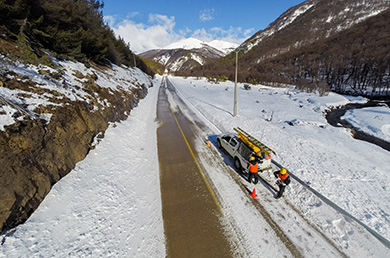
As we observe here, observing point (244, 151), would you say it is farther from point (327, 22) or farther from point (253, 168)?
point (327, 22)

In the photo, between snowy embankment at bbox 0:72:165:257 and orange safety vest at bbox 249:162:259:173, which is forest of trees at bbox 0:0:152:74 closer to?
snowy embankment at bbox 0:72:165:257

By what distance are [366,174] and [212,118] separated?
11.8 meters

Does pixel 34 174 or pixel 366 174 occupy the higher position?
pixel 34 174

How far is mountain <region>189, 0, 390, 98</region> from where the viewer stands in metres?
58.3

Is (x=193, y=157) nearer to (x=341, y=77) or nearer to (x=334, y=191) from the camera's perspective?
(x=334, y=191)

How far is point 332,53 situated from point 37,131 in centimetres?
11478

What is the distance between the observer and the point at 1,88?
6598 mm

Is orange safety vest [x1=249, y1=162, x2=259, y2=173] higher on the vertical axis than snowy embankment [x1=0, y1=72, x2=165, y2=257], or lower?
higher

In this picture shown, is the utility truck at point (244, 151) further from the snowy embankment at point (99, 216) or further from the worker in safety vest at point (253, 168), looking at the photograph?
the snowy embankment at point (99, 216)

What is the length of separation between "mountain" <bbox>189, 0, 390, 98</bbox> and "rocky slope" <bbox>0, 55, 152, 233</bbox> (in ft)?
43.2

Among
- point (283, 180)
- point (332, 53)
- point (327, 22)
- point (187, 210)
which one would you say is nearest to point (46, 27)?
point (187, 210)

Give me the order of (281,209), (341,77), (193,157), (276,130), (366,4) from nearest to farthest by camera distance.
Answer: (281,209)
(193,157)
(276,130)
(341,77)
(366,4)

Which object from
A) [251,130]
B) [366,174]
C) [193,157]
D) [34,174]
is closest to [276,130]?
[251,130]

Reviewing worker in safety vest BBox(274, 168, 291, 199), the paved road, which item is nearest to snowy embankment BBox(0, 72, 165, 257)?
the paved road
